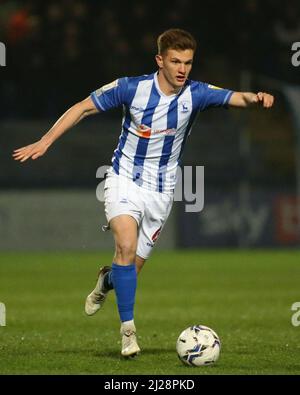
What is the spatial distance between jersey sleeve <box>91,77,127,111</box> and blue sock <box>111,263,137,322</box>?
1070 millimetres

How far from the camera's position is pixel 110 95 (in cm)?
684

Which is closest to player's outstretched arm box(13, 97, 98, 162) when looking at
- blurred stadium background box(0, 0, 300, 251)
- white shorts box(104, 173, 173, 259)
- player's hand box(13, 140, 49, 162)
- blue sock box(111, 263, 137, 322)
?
player's hand box(13, 140, 49, 162)

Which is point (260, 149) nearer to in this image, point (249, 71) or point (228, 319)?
point (249, 71)

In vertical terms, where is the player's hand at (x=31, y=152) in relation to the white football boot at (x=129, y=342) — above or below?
above

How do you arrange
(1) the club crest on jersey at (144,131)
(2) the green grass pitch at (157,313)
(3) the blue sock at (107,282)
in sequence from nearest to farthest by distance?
(2) the green grass pitch at (157,313) < (1) the club crest on jersey at (144,131) < (3) the blue sock at (107,282)

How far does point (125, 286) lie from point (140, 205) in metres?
0.56

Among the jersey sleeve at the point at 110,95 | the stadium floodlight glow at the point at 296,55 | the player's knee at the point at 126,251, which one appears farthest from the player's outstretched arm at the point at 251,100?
the stadium floodlight glow at the point at 296,55

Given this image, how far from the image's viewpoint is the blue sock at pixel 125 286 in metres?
6.66

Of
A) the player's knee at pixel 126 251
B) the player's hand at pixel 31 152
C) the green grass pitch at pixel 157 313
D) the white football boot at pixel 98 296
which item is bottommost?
the green grass pitch at pixel 157 313

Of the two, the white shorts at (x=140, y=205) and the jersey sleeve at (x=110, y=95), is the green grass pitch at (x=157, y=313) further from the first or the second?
the jersey sleeve at (x=110, y=95)

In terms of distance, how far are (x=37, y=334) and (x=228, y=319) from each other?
2189mm

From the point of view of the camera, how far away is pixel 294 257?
18.5 metres

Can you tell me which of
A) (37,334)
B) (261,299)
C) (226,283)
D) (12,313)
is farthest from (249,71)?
(37,334)

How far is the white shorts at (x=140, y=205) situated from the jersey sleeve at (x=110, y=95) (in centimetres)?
50
